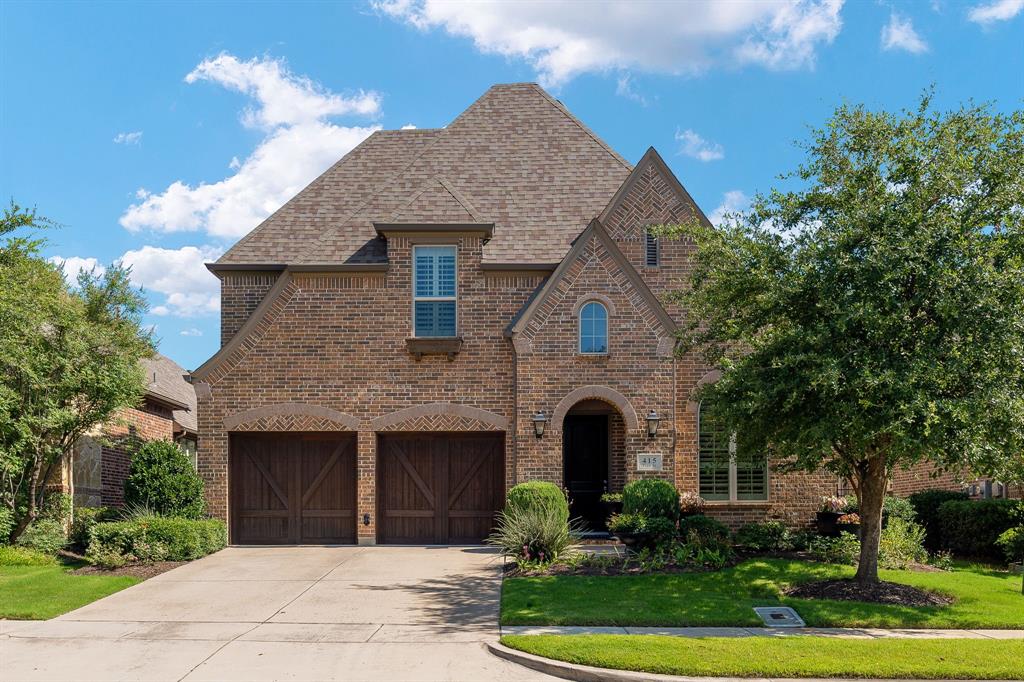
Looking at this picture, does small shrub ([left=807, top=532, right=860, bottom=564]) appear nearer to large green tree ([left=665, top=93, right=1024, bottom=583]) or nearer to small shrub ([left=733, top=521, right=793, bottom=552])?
small shrub ([left=733, top=521, right=793, bottom=552])

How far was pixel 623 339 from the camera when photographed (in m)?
20.5

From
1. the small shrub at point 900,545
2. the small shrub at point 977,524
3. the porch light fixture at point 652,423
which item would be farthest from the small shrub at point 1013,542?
the porch light fixture at point 652,423

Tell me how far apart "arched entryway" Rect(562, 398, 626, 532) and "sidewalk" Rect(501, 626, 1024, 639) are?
8.72 metres

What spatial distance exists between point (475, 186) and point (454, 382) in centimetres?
535

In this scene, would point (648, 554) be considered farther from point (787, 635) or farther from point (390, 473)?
point (390, 473)

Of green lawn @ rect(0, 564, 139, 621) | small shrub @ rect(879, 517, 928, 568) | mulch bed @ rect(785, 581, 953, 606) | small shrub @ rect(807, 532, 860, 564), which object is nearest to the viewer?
green lawn @ rect(0, 564, 139, 621)

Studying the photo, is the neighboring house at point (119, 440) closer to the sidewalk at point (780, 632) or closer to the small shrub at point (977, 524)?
the sidewalk at point (780, 632)

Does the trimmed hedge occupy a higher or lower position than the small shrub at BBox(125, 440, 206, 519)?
lower

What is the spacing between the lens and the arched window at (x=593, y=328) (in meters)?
20.5

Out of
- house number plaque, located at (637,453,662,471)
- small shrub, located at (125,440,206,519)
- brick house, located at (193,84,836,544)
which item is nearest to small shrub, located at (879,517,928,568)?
brick house, located at (193,84,836,544)

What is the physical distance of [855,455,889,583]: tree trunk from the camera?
581 inches

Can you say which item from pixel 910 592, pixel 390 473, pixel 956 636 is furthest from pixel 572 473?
pixel 956 636

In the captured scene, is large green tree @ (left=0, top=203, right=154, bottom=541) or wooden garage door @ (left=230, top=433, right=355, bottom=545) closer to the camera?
large green tree @ (left=0, top=203, right=154, bottom=541)

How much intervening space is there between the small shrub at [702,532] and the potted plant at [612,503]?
6.64 feet
